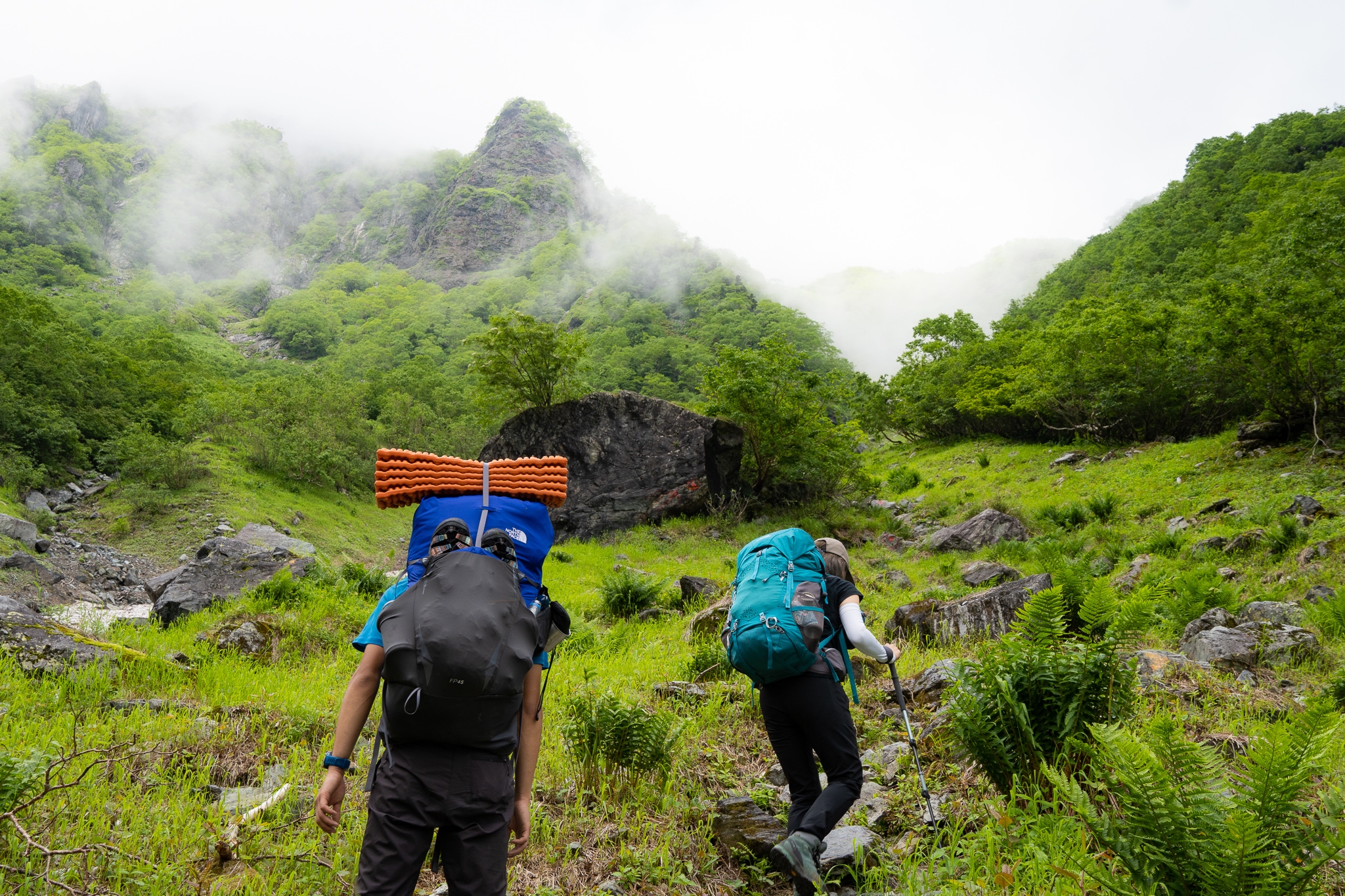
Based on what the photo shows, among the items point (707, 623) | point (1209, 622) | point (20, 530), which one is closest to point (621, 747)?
point (707, 623)

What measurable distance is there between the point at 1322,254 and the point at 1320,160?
4418 centimetres

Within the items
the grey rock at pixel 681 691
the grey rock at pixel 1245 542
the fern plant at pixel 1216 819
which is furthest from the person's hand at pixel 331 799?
the grey rock at pixel 1245 542

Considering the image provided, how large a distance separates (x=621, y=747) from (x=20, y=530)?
728 inches

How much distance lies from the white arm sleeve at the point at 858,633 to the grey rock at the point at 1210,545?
11.3 metres

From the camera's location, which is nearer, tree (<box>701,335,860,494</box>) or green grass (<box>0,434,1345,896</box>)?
green grass (<box>0,434,1345,896</box>)

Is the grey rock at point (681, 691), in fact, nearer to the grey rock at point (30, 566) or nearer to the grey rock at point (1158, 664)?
the grey rock at point (1158, 664)

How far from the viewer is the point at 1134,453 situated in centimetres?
2088

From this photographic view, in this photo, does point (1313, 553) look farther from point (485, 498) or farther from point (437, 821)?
point (437, 821)

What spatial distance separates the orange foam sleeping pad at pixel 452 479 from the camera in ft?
7.83

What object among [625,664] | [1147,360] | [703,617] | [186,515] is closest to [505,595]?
[625,664]

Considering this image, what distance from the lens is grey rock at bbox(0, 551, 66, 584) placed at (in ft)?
40.4

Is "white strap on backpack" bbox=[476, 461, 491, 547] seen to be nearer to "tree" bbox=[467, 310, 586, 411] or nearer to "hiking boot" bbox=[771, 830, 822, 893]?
"hiking boot" bbox=[771, 830, 822, 893]

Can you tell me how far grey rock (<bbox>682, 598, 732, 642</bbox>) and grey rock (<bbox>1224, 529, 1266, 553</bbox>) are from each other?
9293 mm

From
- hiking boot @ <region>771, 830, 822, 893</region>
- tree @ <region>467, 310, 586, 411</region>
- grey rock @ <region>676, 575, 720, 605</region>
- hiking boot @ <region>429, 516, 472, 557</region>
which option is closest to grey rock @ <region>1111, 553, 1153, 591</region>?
grey rock @ <region>676, 575, 720, 605</region>
